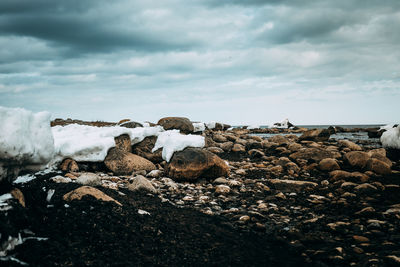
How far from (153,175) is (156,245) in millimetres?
4065

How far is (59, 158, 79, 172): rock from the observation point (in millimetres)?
7152

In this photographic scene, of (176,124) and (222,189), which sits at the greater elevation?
(176,124)

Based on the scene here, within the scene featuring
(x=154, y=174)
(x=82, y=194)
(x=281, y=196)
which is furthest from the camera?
(x=154, y=174)

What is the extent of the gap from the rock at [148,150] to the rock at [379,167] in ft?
22.8

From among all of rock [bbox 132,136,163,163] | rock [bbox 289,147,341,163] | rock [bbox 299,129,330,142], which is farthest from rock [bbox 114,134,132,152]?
rock [bbox 299,129,330,142]

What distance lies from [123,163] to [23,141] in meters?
4.55

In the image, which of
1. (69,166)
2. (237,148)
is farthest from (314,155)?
(69,166)

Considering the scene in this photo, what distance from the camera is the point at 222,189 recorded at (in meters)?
6.40

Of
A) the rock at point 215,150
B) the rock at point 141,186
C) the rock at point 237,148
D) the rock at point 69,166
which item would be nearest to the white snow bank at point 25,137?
the rock at point 141,186

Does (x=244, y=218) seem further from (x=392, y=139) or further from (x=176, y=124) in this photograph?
(x=392, y=139)

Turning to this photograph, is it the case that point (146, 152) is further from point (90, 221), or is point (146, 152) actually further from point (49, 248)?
point (49, 248)

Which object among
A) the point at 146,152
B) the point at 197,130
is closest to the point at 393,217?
the point at 146,152

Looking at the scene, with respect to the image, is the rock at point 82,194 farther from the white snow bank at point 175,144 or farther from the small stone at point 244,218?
the white snow bank at point 175,144

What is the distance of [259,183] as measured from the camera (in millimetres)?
7184
